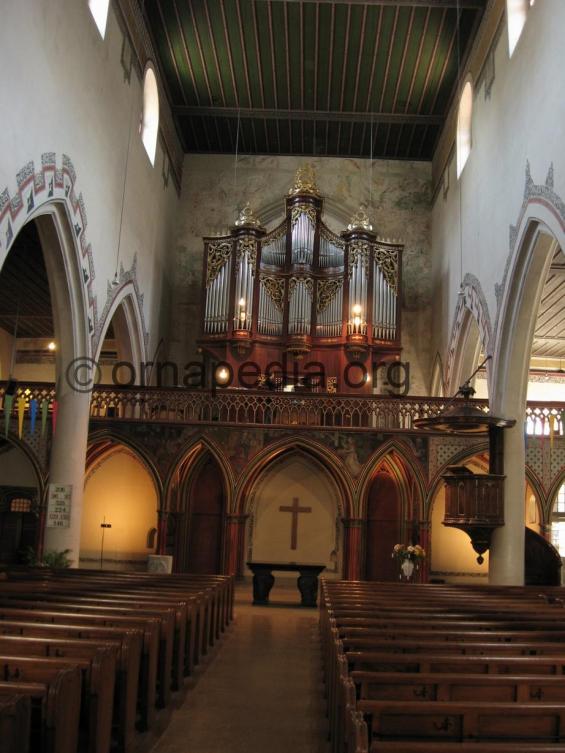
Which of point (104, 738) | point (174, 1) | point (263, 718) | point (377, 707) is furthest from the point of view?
point (174, 1)

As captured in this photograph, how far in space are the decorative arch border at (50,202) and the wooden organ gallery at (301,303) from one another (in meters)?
5.34

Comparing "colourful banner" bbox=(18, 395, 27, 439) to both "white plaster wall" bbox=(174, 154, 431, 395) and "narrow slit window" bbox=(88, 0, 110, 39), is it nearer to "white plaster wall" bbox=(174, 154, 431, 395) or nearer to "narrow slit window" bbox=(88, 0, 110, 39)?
"white plaster wall" bbox=(174, 154, 431, 395)

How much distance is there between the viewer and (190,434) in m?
16.9

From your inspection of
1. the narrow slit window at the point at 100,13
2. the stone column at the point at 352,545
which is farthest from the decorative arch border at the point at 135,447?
the narrow slit window at the point at 100,13

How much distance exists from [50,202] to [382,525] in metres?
11.5

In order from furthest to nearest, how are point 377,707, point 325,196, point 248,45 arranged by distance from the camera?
point 325,196
point 248,45
point 377,707

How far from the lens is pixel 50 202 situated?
38.5 ft

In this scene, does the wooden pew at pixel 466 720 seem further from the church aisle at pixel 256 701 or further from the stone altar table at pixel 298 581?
the stone altar table at pixel 298 581

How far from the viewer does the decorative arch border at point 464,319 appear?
15.3 m

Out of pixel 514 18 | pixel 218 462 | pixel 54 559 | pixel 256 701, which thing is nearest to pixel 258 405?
pixel 218 462

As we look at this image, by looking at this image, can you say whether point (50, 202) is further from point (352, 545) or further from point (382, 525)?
point (382, 525)

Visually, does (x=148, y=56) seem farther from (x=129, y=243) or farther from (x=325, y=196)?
(x=325, y=196)

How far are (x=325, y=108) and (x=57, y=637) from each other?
1776 centimetres

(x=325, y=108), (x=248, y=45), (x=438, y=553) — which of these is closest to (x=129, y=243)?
(x=248, y=45)
